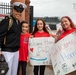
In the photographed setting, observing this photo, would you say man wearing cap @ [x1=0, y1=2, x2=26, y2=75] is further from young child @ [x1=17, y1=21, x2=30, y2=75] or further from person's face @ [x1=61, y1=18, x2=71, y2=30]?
person's face @ [x1=61, y1=18, x2=71, y2=30]

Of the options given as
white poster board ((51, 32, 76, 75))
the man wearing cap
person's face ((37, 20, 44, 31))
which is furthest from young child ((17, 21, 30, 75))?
white poster board ((51, 32, 76, 75))

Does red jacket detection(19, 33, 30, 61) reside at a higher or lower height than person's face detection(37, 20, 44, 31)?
lower

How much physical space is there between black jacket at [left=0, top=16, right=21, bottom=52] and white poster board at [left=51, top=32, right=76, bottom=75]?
909 mm

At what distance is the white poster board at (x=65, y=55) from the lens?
572 cm

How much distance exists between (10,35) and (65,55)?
1229 mm

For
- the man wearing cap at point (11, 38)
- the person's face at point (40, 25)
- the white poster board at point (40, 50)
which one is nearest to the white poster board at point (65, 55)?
the white poster board at point (40, 50)

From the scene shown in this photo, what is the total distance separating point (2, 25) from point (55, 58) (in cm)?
136

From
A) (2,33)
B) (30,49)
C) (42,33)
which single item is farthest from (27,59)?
(2,33)

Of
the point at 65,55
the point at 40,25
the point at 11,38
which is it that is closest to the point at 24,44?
the point at 40,25

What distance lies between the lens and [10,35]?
5895mm

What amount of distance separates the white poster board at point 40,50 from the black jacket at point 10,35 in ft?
2.30

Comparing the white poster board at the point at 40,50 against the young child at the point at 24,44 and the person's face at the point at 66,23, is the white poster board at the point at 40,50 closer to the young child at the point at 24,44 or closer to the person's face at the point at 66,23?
the young child at the point at 24,44

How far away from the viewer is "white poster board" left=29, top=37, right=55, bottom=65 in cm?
661

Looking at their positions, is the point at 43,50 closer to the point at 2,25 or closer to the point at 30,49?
the point at 30,49
